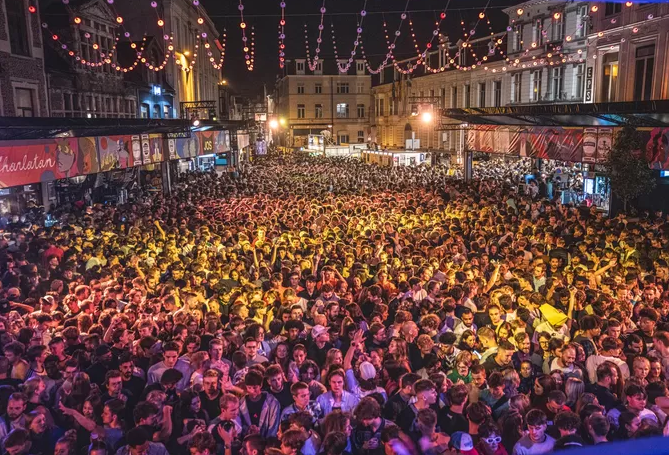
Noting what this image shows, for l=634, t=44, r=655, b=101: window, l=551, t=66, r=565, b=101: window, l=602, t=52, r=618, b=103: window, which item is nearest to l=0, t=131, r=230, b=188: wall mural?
l=602, t=52, r=618, b=103: window

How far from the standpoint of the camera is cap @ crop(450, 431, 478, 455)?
466cm

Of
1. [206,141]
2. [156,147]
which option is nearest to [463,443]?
[156,147]

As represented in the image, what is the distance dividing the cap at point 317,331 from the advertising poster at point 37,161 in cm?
872

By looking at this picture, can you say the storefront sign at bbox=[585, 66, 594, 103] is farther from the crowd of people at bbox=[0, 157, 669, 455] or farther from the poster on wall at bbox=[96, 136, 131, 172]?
the poster on wall at bbox=[96, 136, 131, 172]

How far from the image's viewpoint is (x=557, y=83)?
1271 inches

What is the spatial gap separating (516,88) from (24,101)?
27970 mm

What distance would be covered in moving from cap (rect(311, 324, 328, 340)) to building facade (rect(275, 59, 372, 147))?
6291 centimetres

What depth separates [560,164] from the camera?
32938 millimetres

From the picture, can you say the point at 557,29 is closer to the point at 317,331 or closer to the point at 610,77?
the point at 610,77

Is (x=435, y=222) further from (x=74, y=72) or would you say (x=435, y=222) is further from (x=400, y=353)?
(x=74, y=72)

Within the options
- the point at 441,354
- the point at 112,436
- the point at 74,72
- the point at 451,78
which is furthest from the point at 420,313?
the point at 451,78

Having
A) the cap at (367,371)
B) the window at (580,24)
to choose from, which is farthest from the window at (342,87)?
the cap at (367,371)

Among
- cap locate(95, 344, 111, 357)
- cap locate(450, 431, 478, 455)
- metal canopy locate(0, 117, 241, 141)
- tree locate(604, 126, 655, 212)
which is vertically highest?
metal canopy locate(0, 117, 241, 141)

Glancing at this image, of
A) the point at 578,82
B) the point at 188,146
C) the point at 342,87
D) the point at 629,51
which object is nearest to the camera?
the point at 629,51
